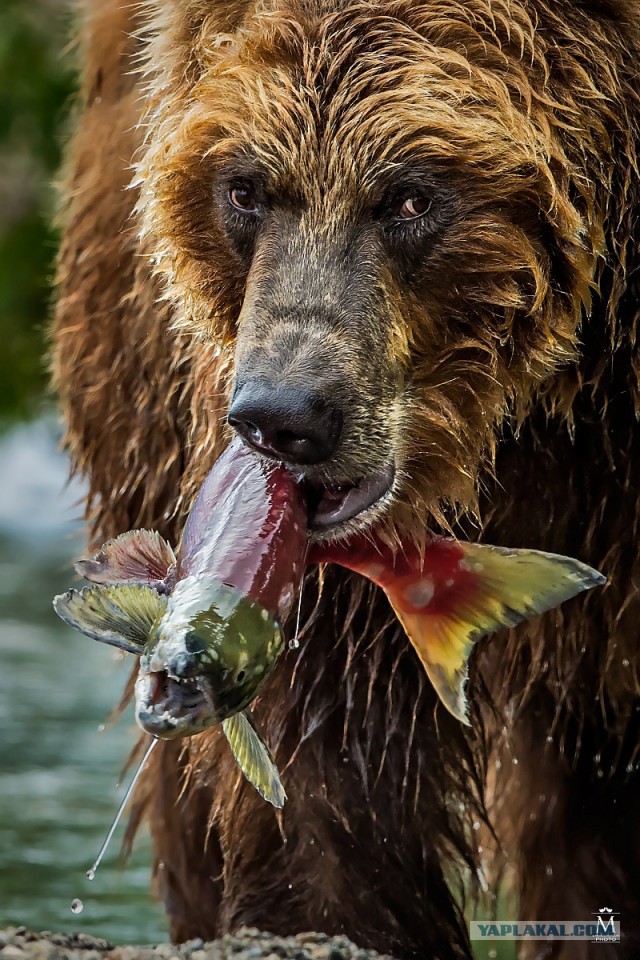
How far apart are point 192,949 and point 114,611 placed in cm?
108

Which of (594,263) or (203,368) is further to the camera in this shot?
(203,368)

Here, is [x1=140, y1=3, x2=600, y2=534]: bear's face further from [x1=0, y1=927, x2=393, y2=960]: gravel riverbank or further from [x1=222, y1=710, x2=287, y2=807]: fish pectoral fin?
[x1=0, y1=927, x2=393, y2=960]: gravel riverbank

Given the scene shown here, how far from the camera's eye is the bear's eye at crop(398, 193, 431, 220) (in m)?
3.60

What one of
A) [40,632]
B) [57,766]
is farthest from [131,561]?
[40,632]

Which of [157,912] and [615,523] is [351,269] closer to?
[615,523]

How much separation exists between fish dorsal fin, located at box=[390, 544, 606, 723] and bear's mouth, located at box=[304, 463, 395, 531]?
26 cm

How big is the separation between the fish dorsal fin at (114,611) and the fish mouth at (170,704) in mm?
213

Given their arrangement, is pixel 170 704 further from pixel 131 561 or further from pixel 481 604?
pixel 481 604

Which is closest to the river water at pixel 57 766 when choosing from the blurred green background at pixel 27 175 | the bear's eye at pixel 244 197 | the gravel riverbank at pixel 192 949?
the blurred green background at pixel 27 175

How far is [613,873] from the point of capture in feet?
15.2

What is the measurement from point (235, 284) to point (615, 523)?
1.06m

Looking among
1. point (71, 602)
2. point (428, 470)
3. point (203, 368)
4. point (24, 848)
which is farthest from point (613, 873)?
point (24, 848)

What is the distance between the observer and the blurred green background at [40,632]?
21.2 feet

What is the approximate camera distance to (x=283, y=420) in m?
3.27
